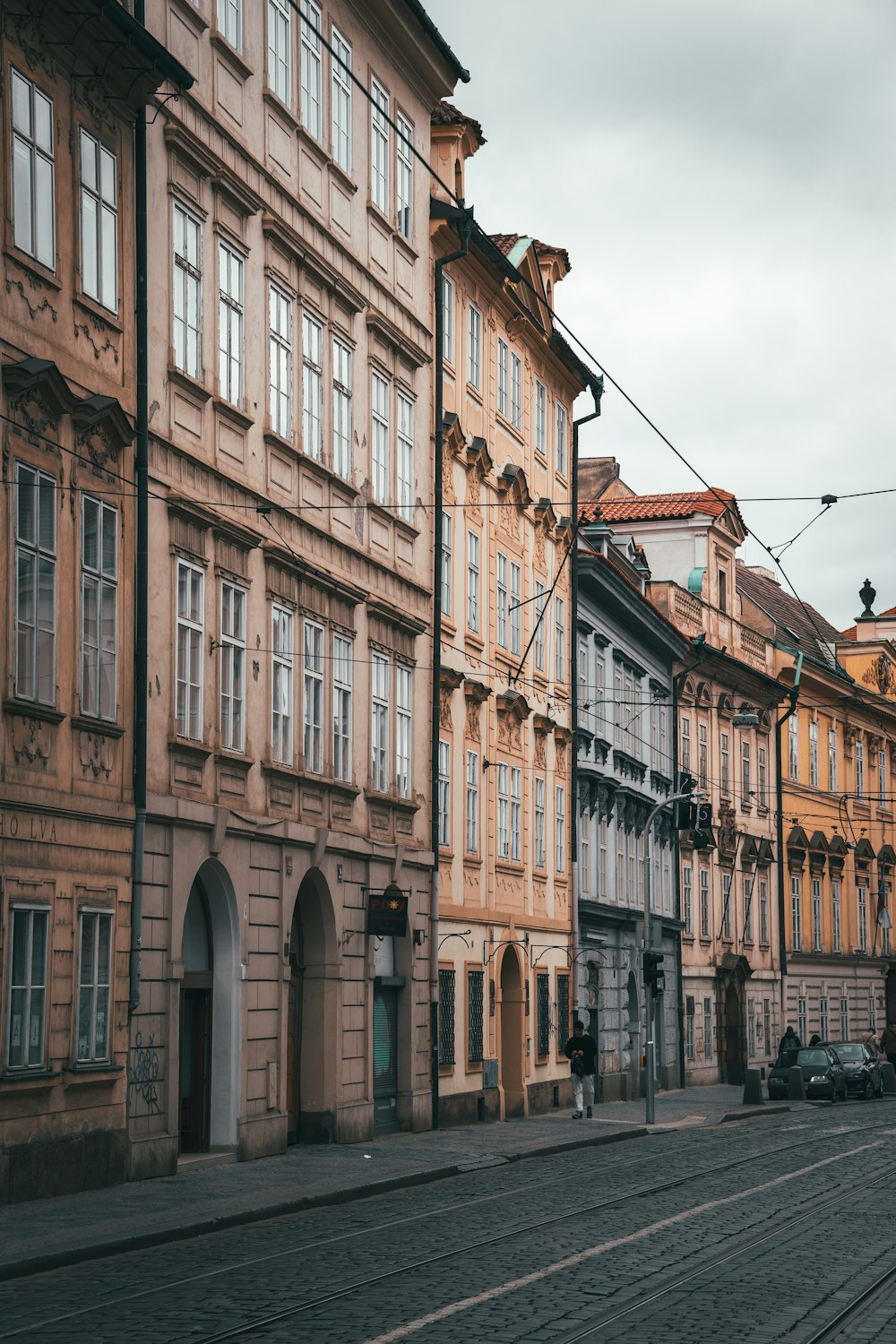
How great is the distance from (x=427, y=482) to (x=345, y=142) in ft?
20.0

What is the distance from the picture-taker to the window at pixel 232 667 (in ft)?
80.9

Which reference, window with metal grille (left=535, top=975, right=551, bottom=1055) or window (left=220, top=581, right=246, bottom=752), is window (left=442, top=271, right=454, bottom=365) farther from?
window with metal grille (left=535, top=975, right=551, bottom=1055)

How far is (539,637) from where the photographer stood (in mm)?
42469

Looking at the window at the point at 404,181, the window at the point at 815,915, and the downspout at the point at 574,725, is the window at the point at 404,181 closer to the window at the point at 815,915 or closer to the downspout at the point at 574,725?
the downspout at the point at 574,725

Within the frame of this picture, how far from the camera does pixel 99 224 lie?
21250mm

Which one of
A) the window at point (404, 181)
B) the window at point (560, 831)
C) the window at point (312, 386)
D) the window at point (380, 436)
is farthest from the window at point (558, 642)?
the window at point (312, 386)

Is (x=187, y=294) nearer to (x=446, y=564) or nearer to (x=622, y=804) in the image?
(x=446, y=564)

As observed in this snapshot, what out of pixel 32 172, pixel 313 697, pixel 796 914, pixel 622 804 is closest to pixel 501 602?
pixel 313 697

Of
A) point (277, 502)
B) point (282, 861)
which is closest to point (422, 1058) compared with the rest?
point (282, 861)

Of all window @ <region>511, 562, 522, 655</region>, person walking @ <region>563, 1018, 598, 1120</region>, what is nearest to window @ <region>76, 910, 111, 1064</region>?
person walking @ <region>563, 1018, 598, 1120</region>

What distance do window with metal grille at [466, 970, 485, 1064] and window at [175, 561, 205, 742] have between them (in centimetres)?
1342

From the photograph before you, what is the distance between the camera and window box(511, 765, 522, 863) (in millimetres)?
39812

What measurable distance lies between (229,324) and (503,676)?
1516cm

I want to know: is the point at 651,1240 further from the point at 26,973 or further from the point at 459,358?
the point at 459,358
